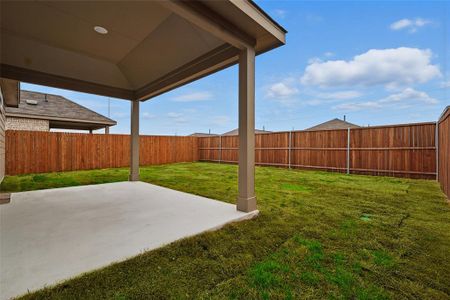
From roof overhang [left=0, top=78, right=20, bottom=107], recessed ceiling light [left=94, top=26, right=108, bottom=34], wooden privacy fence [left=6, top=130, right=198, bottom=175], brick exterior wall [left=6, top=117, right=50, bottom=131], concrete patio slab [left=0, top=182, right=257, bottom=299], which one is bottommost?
concrete patio slab [left=0, top=182, right=257, bottom=299]

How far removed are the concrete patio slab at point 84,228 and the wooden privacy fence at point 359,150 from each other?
6876 millimetres

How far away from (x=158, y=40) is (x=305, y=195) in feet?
13.6

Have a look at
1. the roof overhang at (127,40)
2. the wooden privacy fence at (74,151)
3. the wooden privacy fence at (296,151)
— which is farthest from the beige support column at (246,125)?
the wooden privacy fence at (74,151)

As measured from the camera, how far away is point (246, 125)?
287 centimetres

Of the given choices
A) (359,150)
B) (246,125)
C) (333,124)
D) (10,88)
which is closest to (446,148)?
(359,150)

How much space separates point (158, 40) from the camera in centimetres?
350

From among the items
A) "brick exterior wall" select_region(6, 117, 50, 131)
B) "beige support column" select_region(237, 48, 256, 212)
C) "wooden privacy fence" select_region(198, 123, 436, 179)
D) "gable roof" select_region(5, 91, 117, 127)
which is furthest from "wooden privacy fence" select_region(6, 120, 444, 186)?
"beige support column" select_region(237, 48, 256, 212)

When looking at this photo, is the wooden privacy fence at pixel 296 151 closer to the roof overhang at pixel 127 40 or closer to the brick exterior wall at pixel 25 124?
the brick exterior wall at pixel 25 124

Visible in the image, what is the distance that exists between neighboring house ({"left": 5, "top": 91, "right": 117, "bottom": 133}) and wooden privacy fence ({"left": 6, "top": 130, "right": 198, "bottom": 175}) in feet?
6.72

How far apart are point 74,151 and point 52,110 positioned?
3.37 m

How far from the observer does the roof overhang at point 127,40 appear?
2.52 metres

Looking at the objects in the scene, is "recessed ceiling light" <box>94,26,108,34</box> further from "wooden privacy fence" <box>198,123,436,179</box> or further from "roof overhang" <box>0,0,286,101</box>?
"wooden privacy fence" <box>198,123,436,179</box>

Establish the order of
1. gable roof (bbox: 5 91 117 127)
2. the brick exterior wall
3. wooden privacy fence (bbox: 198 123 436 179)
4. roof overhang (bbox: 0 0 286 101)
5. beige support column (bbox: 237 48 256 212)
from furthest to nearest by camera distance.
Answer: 1. gable roof (bbox: 5 91 117 127)
2. the brick exterior wall
3. wooden privacy fence (bbox: 198 123 436 179)
4. beige support column (bbox: 237 48 256 212)
5. roof overhang (bbox: 0 0 286 101)

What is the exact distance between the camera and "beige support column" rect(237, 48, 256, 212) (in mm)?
2859
